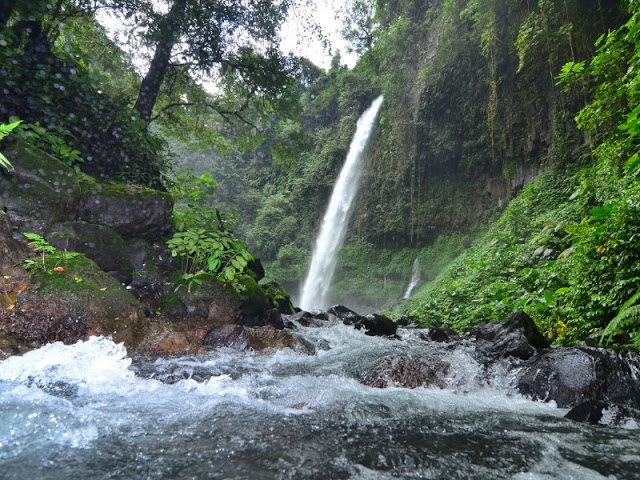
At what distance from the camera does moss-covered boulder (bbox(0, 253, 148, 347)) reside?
3.96m

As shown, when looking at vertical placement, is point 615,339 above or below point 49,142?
Result: below

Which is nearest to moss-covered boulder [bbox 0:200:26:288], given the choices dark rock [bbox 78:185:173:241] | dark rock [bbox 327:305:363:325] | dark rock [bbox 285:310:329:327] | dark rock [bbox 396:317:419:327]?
dark rock [bbox 78:185:173:241]

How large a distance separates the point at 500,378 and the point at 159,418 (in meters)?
3.46

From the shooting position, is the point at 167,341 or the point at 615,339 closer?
the point at 615,339

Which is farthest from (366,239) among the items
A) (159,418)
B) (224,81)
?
(159,418)

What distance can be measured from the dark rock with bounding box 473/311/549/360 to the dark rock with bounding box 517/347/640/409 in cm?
61

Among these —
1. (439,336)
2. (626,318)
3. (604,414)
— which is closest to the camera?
(604,414)

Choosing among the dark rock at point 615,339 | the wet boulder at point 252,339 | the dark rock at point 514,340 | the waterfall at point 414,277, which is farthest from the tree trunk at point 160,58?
the waterfall at point 414,277

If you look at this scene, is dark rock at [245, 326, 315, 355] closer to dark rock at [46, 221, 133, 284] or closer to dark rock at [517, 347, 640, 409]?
dark rock at [46, 221, 133, 284]

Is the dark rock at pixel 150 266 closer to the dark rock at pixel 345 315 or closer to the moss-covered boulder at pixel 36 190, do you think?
the moss-covered boulder at pixel 36 190

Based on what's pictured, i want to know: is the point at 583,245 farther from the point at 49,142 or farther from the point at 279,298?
the point at 49,142

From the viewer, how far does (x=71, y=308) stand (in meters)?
4.26

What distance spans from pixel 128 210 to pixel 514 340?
5.91 meters

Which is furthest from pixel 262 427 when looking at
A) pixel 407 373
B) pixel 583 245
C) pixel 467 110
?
pixel 467 110
